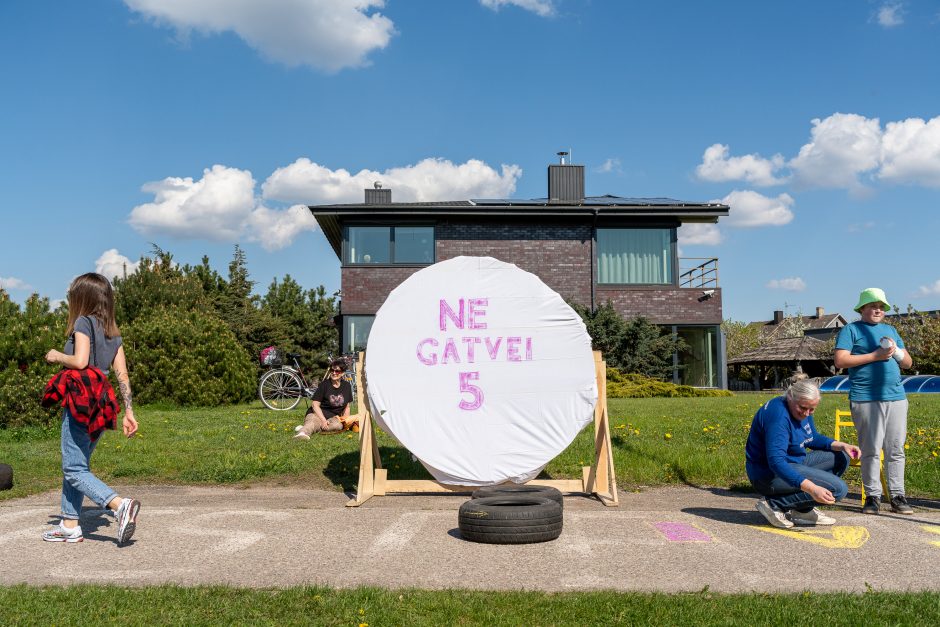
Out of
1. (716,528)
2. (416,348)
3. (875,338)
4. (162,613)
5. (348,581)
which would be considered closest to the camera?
(162,613)

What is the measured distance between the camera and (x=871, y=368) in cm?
707

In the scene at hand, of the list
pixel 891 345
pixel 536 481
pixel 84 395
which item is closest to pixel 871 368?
pixel 891 345

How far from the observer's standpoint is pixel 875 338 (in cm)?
705

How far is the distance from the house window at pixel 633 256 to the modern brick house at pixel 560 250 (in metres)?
0.04

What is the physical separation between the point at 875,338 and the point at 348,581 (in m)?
5.26

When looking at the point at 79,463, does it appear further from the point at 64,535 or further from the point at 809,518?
the point at 809,518

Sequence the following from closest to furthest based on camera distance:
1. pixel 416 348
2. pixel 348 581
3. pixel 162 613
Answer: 1. pixel 162 613
2. pixel 348 581
3. pixel 416 348

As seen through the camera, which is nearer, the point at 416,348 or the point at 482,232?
the point at 416,348

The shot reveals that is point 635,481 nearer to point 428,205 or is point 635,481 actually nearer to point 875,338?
point 875,338

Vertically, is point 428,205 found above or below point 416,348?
above

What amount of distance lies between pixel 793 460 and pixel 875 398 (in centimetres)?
122

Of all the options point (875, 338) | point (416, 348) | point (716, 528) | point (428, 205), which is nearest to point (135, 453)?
point (416, 348)

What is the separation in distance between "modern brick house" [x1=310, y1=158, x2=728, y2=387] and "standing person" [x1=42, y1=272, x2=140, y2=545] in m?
19.3

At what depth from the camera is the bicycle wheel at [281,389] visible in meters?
16.4
